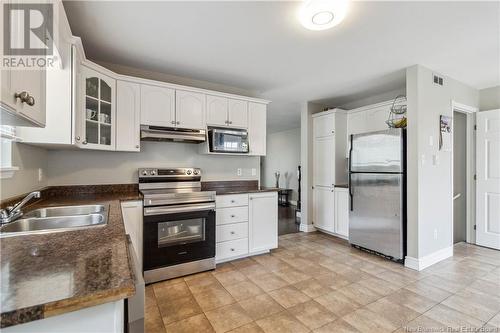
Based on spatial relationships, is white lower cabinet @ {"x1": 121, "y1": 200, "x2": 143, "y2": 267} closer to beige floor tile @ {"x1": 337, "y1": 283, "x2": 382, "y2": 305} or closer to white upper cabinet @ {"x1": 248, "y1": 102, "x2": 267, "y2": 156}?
white upper cabinet @ {"x1": 248, "y1": 102, "x2": 267, "y2": 156}

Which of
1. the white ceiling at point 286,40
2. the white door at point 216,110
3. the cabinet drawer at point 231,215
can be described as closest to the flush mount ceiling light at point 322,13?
the white ceiling at point 286,40

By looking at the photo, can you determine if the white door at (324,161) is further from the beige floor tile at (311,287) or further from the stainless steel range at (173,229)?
the stainless steel range at (173,229)

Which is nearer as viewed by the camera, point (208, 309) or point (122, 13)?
point (122, 13)

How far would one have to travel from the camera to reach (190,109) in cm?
301

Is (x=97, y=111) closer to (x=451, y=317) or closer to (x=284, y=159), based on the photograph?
(x=451, y=317)

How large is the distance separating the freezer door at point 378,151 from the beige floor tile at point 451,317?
152cm

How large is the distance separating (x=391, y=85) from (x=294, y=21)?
2.34 m

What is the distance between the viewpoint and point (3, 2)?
829 millimetres

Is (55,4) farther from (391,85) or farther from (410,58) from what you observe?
(391,85)

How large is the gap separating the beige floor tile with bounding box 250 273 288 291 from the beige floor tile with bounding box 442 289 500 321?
1.46 m

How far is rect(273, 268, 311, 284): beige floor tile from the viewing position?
101 inches

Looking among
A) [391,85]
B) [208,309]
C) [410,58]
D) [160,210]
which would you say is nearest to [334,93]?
[391,85]

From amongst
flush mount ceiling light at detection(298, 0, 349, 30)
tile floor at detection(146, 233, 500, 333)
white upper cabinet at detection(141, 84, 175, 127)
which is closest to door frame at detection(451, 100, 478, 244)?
tile floor at detection(146, 233, 500, 333)

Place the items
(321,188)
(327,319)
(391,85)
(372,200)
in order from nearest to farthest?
(327,319) < (372,200) < (391,85) < (321,188)
